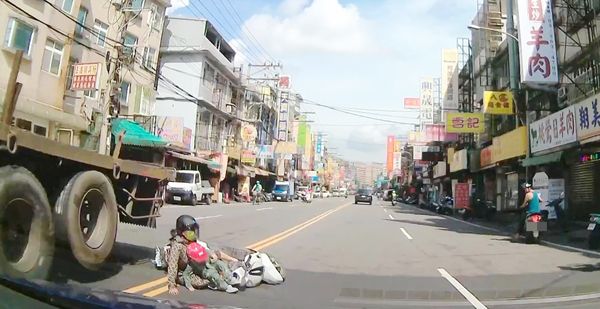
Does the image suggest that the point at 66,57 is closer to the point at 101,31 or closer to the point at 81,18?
the point at 81,18

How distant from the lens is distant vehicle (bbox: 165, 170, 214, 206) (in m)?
32.8

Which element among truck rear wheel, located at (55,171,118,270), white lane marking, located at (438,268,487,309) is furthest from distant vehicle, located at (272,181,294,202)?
truck rear wheel, located at (55,171,118,270)

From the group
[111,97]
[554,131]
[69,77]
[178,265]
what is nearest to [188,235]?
[178,265]

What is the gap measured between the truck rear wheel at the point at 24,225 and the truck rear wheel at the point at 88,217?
0.25 meters

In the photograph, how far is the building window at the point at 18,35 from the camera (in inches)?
811

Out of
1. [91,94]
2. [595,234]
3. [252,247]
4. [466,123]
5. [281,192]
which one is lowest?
[252,247]

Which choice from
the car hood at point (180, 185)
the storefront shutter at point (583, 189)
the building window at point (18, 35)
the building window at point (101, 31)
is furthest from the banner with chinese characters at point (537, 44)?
the car hood at point (180, 185)

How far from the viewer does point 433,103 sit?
55.5 m

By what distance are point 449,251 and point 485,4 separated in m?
27.0

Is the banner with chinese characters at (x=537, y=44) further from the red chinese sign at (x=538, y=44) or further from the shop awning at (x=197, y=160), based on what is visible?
the shop awning at (x=197, y=160)

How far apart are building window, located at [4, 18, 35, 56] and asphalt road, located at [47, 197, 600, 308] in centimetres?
1168

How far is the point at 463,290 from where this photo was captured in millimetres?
7730

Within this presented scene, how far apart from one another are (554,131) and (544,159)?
1226 mm

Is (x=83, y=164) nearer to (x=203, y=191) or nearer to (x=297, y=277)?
(x=297, y=277)
